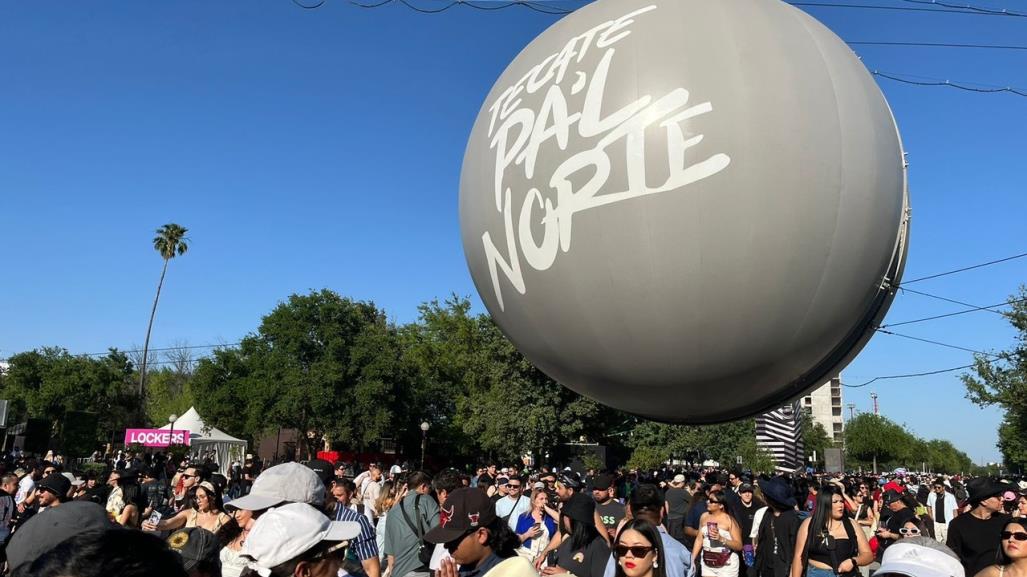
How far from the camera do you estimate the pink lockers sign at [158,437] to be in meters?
Answer: 30.7

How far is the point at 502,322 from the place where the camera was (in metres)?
4.43

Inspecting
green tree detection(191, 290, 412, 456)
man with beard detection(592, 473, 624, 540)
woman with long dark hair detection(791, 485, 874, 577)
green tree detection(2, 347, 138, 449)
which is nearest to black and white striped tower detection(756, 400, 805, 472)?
man with beard detection(592, 473, 624, 540)

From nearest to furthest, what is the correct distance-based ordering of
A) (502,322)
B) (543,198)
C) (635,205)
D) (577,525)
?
(635,205), (543,198), (502,322), (577,525)

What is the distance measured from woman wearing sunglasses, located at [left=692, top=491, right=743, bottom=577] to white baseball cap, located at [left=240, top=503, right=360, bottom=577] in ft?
16.6

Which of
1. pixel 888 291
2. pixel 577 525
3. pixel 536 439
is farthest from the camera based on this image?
pixel 536 439

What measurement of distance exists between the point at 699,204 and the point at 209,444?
109 feet

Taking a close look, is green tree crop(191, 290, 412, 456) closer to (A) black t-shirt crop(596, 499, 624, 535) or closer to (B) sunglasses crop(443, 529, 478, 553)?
(A) black t-shirt crop(596, 499, 624, 535)

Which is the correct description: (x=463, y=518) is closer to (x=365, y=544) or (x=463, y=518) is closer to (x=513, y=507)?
(x=365, y=544)

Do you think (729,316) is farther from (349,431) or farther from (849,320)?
(349,431)

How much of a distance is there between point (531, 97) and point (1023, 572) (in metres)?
3.85

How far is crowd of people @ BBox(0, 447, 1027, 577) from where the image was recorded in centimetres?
257

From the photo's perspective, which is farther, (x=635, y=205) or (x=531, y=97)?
(x=531, y=97)

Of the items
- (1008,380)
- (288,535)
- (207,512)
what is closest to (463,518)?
(288,535)

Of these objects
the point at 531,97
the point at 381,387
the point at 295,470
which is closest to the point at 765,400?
the point at 531,97
